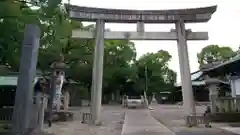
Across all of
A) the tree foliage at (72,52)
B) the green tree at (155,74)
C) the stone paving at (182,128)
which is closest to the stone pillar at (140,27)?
the tree foliage at (72,52)

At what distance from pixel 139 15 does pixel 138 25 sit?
54 centimetres

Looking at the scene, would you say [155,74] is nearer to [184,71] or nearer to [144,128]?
[184,71]

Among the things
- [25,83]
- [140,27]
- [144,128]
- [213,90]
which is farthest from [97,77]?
[25,83]

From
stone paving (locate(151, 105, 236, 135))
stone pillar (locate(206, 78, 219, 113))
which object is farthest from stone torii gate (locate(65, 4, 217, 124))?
stone pillar (locate(206, 78, 219, 113))

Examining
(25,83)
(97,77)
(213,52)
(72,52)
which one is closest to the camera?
(25,83)

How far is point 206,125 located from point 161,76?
120ft

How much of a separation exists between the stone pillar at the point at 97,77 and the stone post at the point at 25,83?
782cm

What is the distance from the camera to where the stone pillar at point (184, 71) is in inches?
585

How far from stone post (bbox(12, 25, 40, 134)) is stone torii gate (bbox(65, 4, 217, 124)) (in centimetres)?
790

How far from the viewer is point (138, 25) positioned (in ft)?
51.5

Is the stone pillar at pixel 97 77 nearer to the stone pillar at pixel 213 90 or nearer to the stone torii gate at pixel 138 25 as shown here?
the stone torii gate at pixel 138 25

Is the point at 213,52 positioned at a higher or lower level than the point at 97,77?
higher

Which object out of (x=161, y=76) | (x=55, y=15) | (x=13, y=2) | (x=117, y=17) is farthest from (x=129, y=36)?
(x=161, y=76)

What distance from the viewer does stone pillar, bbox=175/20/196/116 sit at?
1485 centimetres
